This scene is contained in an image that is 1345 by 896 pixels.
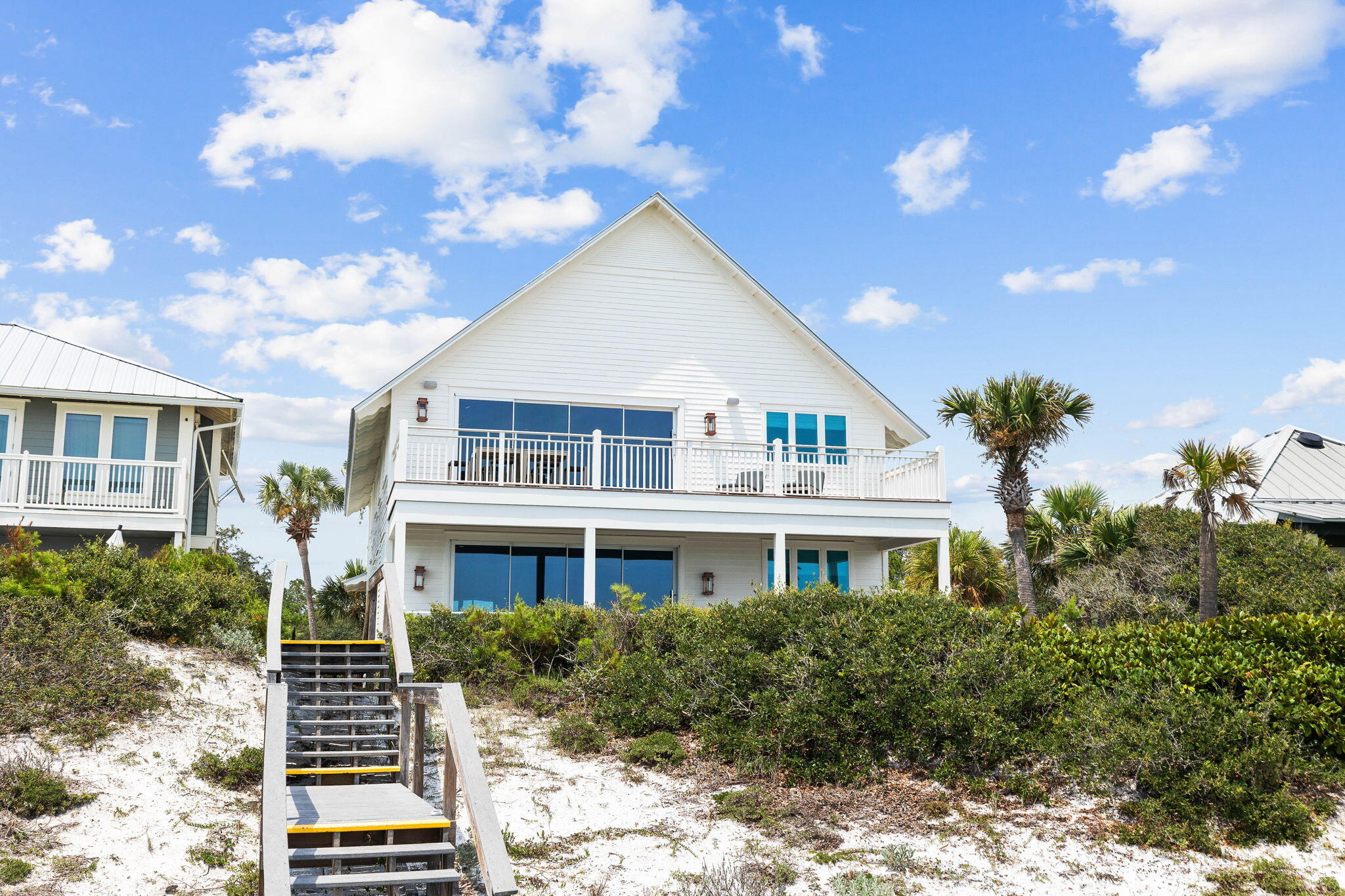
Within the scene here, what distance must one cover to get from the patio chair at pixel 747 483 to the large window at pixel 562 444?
3.47 ft

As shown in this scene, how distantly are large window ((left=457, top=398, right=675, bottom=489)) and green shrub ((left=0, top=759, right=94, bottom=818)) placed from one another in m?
8.48

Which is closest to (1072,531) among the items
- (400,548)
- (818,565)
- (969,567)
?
(969,567)

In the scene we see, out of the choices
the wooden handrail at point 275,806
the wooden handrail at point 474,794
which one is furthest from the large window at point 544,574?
the wooden handrail at point 275,806

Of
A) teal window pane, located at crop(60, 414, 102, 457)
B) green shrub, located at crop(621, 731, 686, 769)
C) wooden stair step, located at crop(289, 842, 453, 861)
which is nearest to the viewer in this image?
wooden stair step, located at crop(289, 842, 453, 861)

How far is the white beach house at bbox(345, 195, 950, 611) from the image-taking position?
16.7 m

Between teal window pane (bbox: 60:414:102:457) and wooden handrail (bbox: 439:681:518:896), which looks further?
teal window pane (bbox: 60:414:102:457)

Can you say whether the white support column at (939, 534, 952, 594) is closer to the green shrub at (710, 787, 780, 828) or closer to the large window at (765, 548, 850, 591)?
the large window at (765, 548, 850, 591)

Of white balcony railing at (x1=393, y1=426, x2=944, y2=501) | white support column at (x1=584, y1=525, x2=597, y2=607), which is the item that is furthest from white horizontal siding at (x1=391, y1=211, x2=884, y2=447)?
white support column at (x1=584, y1=525, x2=597, y2=607)

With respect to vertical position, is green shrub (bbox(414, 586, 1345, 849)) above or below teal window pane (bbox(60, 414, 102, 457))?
below

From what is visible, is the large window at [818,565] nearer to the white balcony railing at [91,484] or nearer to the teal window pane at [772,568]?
the teal window pane at [772,568]

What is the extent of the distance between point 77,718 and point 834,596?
7.96 meters

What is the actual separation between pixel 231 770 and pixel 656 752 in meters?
4.06

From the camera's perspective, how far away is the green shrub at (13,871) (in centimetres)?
681

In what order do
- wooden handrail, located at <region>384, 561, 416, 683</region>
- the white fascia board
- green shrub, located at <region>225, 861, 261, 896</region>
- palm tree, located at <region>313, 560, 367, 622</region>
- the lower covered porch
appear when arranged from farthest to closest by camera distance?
1. palm tree, located at <region>313, 560, 367, 622</region>
2. the white fascia board
3. the lower covered porch
4. wooden handrail, located at <region>384, 561, 416, 683</region>
5. green shrub, located at <region>225, 861, 261, 896</region>
